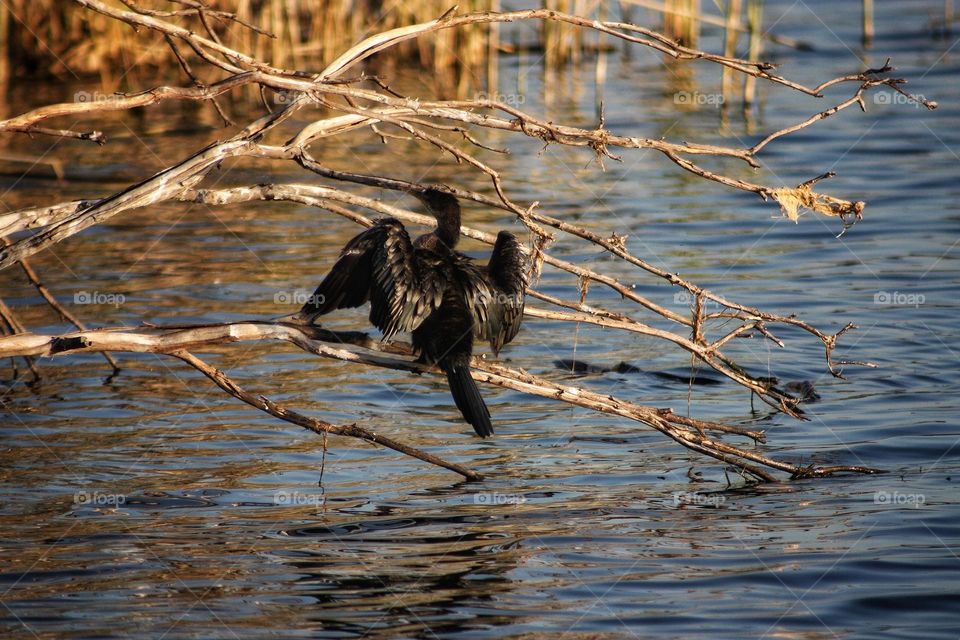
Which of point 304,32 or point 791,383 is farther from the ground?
point 304,32

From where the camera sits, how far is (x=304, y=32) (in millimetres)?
16797

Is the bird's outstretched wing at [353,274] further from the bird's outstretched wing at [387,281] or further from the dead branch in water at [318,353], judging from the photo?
the dead branch in water at [318,353]

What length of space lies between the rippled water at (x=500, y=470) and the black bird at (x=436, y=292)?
0.78 meters

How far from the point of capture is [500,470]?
5.82 m

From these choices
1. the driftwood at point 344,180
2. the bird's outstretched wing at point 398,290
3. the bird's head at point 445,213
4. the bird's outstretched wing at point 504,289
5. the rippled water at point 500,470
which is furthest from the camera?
the bird's head at point 445,213

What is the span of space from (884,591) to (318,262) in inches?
234

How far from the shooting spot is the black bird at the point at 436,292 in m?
4.70

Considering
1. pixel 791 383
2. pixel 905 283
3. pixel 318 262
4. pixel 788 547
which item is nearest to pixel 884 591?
pixel 788 547

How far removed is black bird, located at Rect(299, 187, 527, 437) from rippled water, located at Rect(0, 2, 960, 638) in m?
0.78

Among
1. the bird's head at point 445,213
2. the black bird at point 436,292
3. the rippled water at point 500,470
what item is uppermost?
the bird's head at point 445,213

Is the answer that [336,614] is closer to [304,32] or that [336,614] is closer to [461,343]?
[461,343]

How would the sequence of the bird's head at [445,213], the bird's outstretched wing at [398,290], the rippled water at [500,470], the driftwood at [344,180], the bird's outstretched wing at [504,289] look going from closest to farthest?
the rippled water at [500,470]
the driftwood at [344,180]
the bird's outstretched wing at [398,290]
the bird's outstretched wing at [504,289]
the bird's head at [445,213]

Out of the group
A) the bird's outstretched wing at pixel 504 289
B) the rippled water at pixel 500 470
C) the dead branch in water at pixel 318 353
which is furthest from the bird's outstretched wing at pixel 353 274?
the rippled water at pixel 500 470

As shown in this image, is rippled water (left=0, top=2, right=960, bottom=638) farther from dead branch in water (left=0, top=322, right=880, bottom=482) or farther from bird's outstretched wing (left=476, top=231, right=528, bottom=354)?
bird's outstretched wing (left=476, top=231, right=528, bottom=354)
